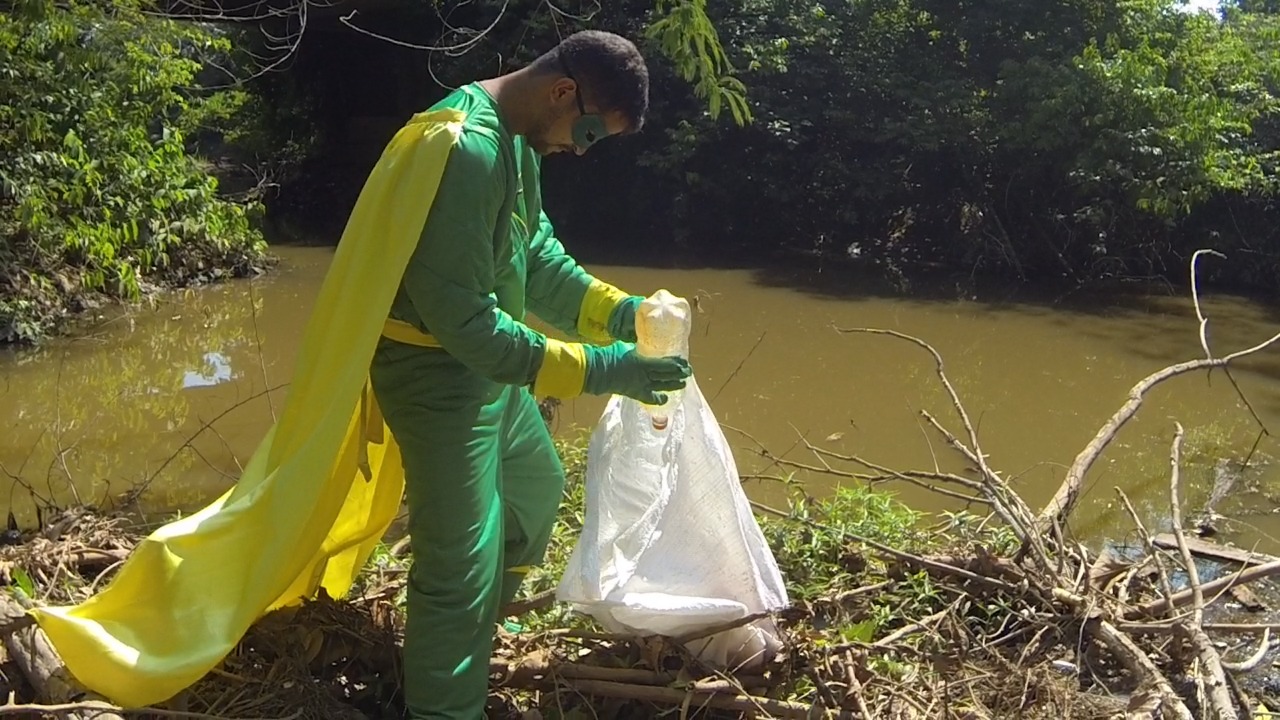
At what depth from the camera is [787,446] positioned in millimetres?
5590

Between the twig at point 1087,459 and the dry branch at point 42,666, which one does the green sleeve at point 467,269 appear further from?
the twig at point 1087,459

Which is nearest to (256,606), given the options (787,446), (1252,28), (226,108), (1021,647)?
(1021,647)

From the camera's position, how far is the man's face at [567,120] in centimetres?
228

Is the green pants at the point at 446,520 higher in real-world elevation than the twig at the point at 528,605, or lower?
higher

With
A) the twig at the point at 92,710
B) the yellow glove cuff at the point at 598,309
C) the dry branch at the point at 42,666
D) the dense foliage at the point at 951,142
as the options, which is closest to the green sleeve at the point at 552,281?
the yellow glove cuff at the point at 598,309

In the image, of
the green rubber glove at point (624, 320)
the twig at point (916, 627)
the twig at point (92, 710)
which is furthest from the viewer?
the twig at point (916, 627)

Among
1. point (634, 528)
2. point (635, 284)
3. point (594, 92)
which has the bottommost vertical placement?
point (635, 284)

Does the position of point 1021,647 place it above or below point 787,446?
above

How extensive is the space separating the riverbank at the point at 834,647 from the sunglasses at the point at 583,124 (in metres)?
1.10

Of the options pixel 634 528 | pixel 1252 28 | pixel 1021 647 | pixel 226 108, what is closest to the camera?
pixel 634 528

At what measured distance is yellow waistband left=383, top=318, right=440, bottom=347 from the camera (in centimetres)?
233

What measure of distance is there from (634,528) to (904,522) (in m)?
1.57

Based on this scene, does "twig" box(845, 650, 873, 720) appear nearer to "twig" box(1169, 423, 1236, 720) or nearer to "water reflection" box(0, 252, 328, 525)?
"twig" box(1169, 423, 1236, 720)

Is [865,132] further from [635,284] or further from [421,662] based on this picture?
[421,662]
